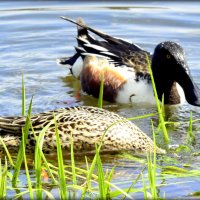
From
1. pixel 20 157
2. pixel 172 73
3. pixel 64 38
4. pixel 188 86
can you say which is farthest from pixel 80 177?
pixel 64 38

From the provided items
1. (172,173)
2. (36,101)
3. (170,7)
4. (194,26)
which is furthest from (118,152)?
(170,7)

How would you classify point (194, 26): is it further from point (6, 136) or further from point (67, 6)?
point (6, 136)

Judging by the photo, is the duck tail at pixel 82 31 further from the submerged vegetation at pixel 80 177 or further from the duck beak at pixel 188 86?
the submerged vegetation at pixel 80 177

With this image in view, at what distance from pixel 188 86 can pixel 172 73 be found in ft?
1.43

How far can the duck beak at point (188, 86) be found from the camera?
775cm

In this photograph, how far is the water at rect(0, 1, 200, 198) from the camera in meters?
8.16

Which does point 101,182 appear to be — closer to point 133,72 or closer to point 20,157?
point 20,157

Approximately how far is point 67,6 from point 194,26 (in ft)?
7.18

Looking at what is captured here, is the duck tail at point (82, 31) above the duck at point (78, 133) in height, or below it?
above

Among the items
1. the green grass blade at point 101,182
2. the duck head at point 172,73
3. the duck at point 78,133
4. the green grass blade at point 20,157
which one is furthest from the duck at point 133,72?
the green grass blade at point 101,182

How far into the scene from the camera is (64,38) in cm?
1048

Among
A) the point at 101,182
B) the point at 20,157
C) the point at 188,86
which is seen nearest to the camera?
the point at 101,182

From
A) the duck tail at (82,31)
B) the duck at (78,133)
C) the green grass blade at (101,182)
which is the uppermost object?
the duck tail at (82,31)

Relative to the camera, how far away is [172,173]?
513 centimetres
